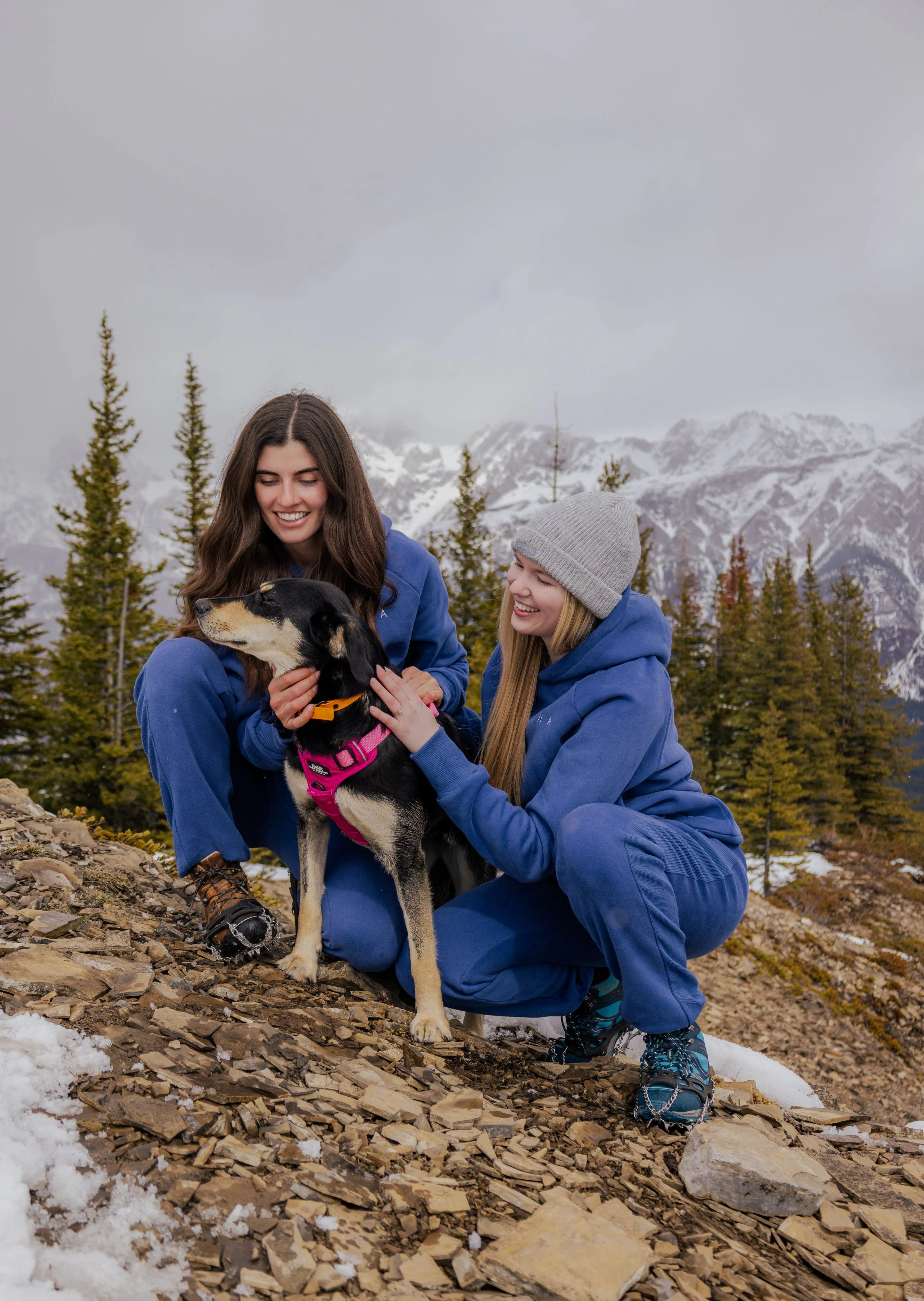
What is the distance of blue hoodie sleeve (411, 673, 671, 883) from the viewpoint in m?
3.42

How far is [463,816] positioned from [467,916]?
836 mm

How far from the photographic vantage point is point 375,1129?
2.70 m

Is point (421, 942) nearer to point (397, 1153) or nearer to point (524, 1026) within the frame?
point (397, 1153)

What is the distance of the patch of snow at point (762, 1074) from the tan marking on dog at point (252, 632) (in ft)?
13.1

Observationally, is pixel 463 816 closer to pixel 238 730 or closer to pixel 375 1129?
pixel 375 1129

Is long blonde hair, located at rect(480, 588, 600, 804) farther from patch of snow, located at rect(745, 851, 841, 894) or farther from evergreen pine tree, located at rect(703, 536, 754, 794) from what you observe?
evergreen pine tree, located at rect(703, 536, 754, 794)

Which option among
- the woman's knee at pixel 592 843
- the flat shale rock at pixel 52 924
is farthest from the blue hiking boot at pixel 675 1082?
the flat shale rock at pixel 52 924

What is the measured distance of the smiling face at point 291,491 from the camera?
4230 mm

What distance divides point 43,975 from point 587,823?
2.33m

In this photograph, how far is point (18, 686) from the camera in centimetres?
2598

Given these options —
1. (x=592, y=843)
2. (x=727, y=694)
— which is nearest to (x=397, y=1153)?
(x=592, y=843)

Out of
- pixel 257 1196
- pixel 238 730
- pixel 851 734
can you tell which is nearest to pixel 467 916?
pixel 238 730

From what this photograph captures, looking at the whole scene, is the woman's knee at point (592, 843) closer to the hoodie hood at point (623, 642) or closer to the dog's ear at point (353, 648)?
the hoodie hood at point (623, 642)

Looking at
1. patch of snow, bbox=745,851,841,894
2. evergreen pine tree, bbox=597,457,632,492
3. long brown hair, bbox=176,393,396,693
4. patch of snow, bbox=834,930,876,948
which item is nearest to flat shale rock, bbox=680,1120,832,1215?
long brown hair, bbox=176,393,396,693
